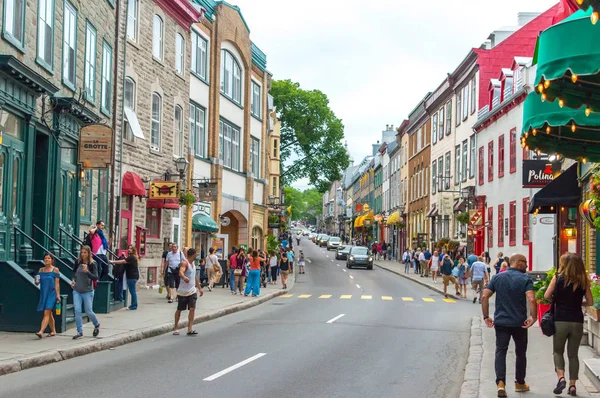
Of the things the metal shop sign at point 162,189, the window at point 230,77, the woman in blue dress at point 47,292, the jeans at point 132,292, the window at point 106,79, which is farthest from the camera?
the window at point 230,77

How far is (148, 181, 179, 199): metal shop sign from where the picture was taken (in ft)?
90.3

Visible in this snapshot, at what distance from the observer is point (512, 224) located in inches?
1452

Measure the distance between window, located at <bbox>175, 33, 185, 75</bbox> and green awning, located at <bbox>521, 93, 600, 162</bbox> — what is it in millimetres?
19722

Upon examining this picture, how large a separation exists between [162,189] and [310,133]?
1745 inches

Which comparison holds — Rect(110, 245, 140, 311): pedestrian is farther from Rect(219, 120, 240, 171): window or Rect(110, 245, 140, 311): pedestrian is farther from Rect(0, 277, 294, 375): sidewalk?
Rect(219, 120, 240, 171): window

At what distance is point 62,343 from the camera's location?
13883 mm

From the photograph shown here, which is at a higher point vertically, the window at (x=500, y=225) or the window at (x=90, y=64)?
the window at (x=90, y=64)

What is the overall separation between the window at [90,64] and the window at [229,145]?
1561 centimetres

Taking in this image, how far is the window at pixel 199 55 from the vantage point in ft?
112

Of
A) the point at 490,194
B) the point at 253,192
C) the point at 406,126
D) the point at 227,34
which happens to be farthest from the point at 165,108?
the point at 406,126

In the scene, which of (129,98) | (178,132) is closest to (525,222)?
(178,132)

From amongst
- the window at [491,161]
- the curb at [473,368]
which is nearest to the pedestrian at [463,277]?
the window at [491,161]

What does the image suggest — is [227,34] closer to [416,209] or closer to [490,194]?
[490,194]

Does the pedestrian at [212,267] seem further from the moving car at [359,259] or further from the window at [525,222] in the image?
the moving car at [359,259]
